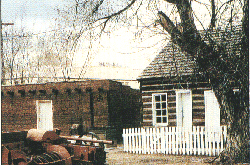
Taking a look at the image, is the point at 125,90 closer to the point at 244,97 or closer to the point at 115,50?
the point at 115,50

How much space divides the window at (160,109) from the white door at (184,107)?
54cm

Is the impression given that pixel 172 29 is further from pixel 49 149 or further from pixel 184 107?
pixel 184 107

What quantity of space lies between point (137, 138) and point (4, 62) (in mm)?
5940

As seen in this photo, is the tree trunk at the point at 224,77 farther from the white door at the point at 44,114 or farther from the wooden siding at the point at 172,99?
the white door at the point at 44,114

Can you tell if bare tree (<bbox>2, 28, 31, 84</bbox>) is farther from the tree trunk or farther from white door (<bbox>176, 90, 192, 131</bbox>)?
white door (<bbox>176, 90, 192, 131</bbox>)

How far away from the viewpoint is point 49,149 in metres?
5.29

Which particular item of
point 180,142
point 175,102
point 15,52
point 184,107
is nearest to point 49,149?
point 15,52

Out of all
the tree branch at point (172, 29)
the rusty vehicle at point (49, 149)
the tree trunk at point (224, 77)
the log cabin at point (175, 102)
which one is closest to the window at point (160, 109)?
the log cabin at point (175, 102)

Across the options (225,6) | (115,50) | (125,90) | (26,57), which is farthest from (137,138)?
(225,6)

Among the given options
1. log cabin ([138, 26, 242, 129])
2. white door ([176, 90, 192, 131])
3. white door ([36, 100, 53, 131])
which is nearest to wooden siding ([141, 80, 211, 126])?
log cabin ([138, 26, 242, 129])

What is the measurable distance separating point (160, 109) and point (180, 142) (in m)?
2.73

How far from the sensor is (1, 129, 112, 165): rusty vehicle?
5012 millimetres

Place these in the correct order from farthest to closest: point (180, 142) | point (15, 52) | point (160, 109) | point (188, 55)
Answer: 1. point (160, 109)
2. point (180, 142)
3. point (188, 55)
4. point (15, 52)

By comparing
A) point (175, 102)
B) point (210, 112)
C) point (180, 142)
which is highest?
point (175, 102)
